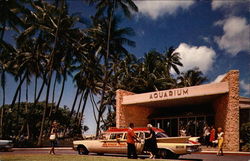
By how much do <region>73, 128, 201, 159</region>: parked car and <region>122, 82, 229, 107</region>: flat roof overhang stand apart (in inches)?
306

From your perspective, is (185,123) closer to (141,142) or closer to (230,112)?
(230,112)

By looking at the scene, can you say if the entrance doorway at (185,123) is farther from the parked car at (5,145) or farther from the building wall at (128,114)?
the parked car at (5,145)

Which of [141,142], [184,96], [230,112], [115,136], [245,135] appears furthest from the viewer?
[184,96]

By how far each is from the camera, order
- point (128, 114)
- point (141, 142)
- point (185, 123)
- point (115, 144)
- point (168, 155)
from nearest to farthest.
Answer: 1. point (168, 155)
2. point (141, 142)
3. point (115, 144)
4. point (128, 114)
5. point (185, 123)

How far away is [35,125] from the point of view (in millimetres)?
52031

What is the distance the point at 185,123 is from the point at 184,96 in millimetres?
5583

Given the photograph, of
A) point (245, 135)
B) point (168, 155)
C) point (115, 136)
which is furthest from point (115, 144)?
point (245, 135)

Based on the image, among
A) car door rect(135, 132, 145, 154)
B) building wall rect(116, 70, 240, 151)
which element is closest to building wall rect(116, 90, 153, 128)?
building wall rect(116, 70, 240, 151)

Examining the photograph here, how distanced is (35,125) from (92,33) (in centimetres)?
2173

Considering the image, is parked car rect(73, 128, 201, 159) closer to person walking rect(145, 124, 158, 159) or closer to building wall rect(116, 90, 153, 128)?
person walking rect(145, 124, 158, 159)

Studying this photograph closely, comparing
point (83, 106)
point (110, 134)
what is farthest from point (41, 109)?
point (110, 134)

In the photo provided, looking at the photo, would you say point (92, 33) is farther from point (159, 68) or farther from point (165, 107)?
point (165, 107)

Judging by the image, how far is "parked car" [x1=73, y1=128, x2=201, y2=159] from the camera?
14.4m

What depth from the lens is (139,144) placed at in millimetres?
15648
